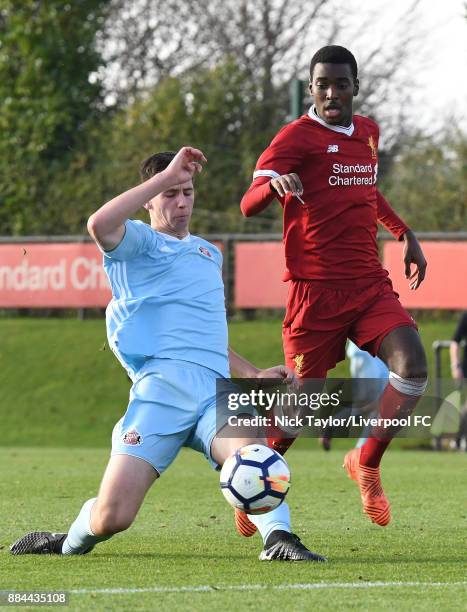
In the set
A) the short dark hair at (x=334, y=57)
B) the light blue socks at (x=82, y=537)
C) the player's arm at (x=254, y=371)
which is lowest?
the light blue socks at (x=82, y=537)

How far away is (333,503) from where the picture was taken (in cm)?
968

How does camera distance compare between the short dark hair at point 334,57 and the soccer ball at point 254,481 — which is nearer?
the soccer ball at point 254,481

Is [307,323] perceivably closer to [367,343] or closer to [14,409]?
[367,343]

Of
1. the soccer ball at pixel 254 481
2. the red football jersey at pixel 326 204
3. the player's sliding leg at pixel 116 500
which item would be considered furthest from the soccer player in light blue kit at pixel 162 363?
the red football jersey at pixel 326 204

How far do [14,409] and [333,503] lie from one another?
39.8ft

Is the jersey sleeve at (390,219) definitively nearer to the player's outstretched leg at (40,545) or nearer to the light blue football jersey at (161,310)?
the light blue football jersey at (161,310)

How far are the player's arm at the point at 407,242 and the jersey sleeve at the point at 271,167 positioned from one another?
699mm

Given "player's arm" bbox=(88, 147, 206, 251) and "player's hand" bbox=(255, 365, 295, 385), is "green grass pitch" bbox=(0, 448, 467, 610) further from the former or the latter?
"player's arm" bbox=(88, 147, 206, 251)

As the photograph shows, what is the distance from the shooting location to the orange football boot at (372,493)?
7.57 metres

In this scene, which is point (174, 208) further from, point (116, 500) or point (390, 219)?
point (390, 219)

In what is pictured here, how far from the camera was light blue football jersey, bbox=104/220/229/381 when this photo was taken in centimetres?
658

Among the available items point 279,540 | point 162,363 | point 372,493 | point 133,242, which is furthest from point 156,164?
point 372,493

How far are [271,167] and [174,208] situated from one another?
3.25ft

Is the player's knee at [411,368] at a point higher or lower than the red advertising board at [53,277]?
higher
